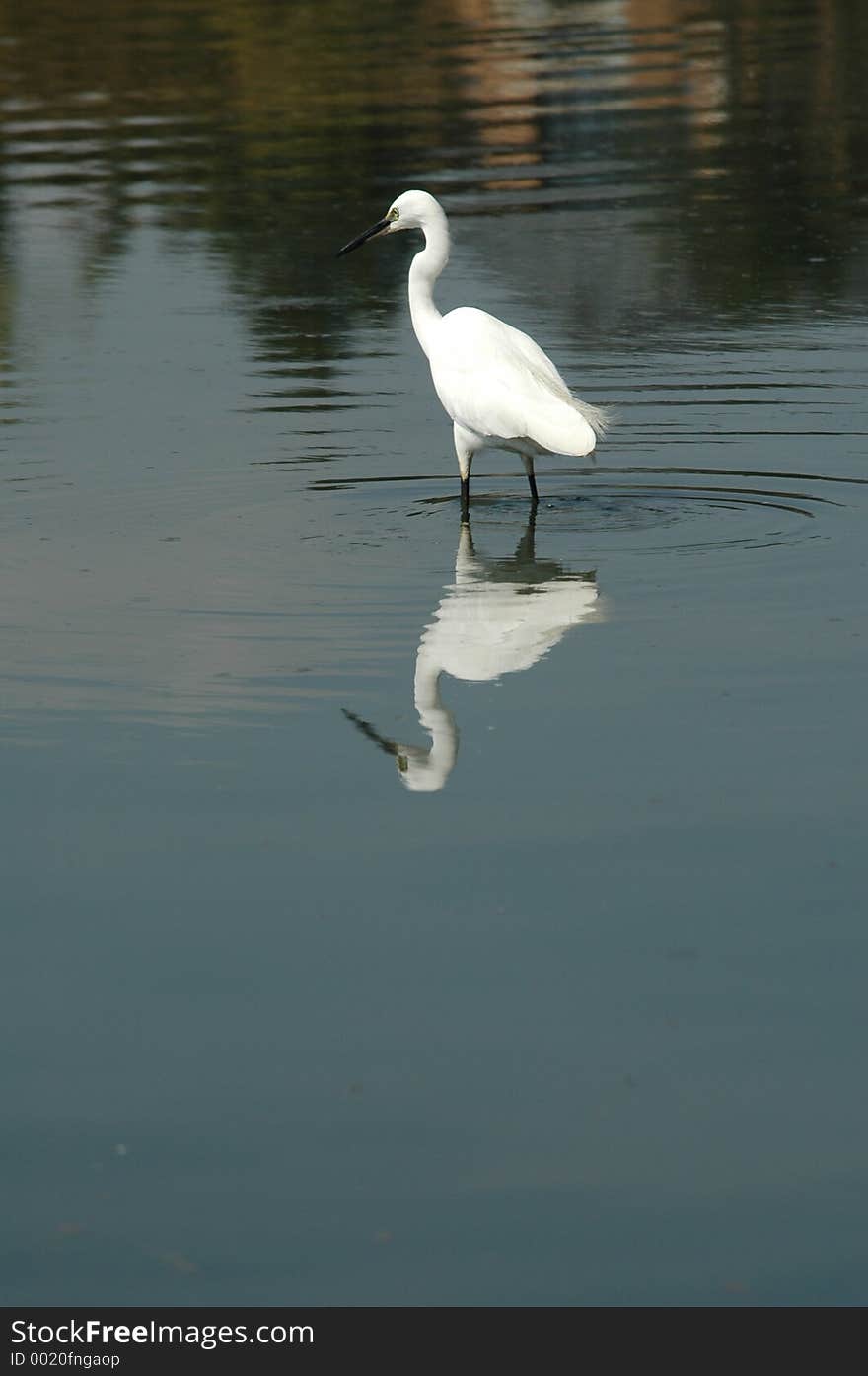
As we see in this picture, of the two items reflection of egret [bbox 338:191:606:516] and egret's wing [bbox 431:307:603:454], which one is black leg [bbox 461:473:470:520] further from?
egret's wing [bbox 431:307:603:454]

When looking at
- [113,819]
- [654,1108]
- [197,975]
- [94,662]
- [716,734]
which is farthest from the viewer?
[94,662]

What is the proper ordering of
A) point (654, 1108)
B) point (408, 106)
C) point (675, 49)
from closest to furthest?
1. point (654, 1108)
2. point (408, 106)
3. point (675, 49)

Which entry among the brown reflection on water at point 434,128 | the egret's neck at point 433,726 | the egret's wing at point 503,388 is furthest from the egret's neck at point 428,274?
the egret's neck at point 433,726

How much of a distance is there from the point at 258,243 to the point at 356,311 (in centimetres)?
336

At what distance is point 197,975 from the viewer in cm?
620

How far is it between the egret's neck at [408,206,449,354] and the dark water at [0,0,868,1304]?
0.83 m

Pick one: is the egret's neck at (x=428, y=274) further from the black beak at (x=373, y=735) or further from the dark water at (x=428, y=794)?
the black beak at (x=373, y=735)

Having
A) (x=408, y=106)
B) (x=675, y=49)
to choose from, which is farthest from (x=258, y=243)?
(x=675, y=49)

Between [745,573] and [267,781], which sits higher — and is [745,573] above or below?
above

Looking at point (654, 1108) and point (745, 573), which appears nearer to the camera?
point (654, 1108)

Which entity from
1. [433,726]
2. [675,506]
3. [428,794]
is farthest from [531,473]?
[428,794]

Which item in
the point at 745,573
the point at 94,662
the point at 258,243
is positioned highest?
the point at 258,243

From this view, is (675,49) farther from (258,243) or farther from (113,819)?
(113,819)

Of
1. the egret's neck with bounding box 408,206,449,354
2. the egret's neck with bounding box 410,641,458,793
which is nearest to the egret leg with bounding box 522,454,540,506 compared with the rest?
the egret's neck with bounding box 408,206,449,354
